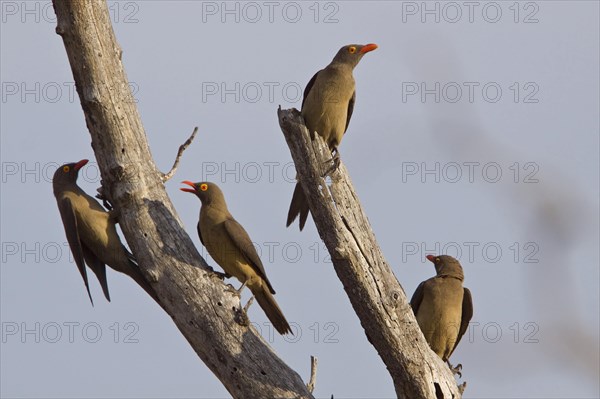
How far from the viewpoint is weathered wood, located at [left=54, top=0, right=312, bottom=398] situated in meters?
6.10

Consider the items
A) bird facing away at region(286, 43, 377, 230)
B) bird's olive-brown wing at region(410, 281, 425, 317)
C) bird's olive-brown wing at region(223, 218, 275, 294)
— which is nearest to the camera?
bird's olive-brown wing at region(223, 218, 275, 294)

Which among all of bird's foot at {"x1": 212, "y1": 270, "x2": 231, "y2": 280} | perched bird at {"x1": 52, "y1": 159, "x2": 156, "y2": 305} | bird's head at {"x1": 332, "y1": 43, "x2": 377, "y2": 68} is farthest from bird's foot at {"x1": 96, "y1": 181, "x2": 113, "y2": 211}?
bird's head at {"x1": 332, "y1": 43, "x2": 377, "y2": 68}

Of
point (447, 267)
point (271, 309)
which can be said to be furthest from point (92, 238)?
point (447, 267)

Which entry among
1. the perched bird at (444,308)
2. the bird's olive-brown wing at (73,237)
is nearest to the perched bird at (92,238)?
the bird's olive-brown wing at (73,237)

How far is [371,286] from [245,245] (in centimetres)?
145

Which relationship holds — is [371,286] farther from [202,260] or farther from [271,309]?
[271,309]

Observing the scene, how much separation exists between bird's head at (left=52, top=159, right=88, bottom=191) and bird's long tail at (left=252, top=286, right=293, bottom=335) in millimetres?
1642

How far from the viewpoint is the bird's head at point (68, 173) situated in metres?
7.45

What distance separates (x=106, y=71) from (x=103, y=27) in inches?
11.7

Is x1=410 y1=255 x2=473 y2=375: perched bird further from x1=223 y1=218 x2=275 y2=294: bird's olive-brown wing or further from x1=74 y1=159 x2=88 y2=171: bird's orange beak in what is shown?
x1=74 y1=159 x2=88 y2=171: bird's orange beak

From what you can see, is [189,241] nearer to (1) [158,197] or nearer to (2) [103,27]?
(1) [158,197]

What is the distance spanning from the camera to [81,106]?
21.2 ft

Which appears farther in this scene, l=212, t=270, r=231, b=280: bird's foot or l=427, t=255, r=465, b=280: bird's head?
l=427, t=255, r=465, b=280: bird's head

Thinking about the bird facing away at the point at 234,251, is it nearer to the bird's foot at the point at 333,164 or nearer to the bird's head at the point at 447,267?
the bird's foot at the point at 333,164
